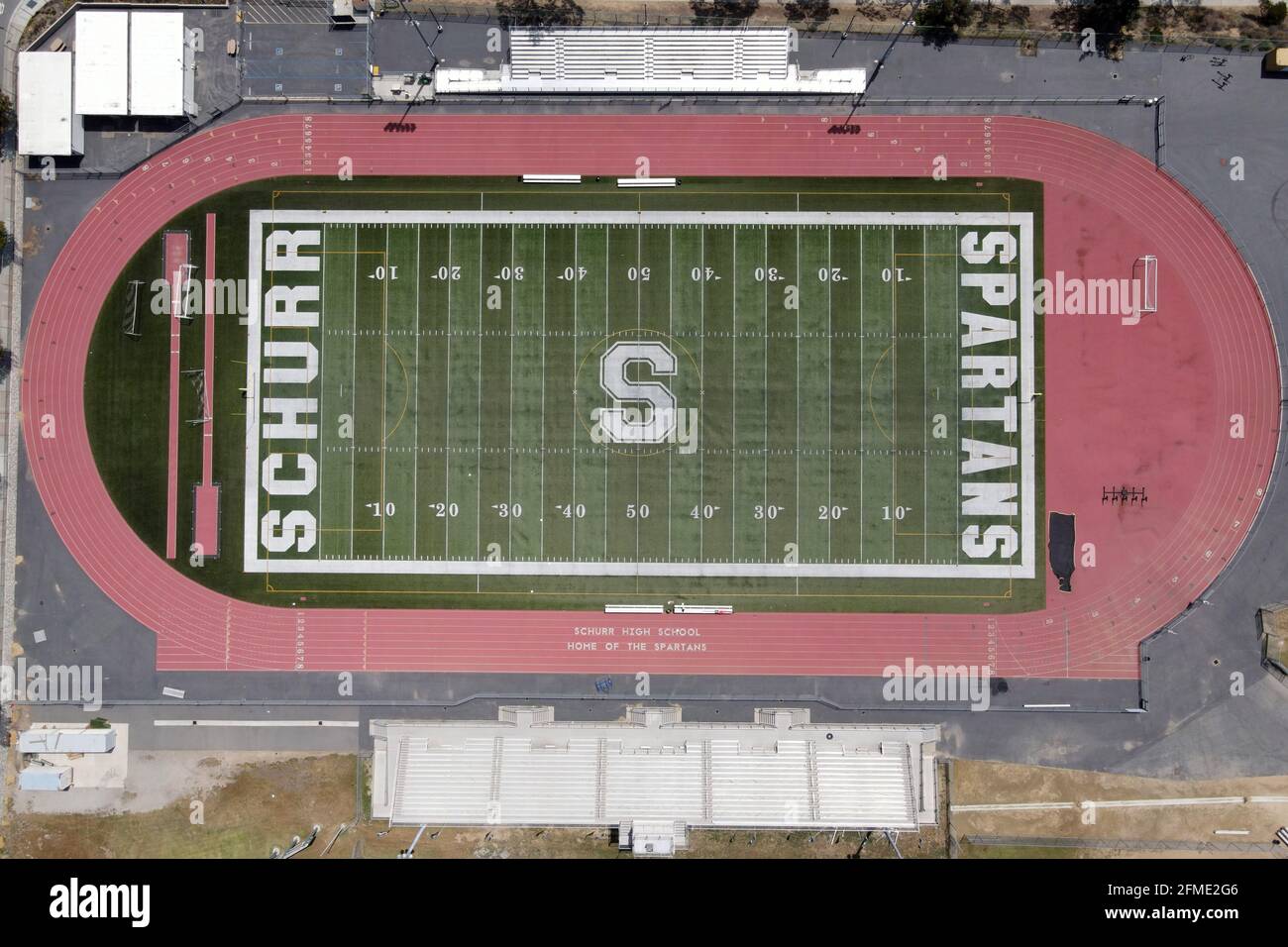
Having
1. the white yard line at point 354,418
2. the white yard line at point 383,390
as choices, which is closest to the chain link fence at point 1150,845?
the white yard line at point 383,390

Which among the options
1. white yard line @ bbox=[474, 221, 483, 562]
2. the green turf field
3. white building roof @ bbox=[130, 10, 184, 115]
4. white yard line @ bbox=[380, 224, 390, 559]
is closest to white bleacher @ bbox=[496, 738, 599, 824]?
the green turf field

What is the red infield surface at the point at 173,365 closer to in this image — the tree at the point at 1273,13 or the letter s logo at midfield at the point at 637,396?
the letter s logo at midfield at the point at 637,396

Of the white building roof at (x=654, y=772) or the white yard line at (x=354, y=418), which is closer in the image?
the white building roof at (x=654, y=772)

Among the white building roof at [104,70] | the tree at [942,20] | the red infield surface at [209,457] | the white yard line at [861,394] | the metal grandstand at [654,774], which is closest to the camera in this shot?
→ the metal grandstand at [654,774]

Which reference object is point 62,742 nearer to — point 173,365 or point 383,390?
point 173,365

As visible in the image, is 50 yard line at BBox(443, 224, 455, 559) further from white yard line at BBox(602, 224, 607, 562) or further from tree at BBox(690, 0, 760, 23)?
tree at BBox(690, 0, 760, 23)

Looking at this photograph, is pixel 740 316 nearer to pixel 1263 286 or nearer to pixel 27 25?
pixel 1263 286
